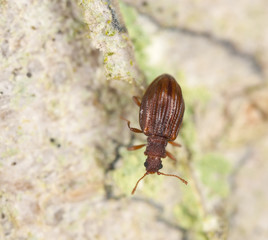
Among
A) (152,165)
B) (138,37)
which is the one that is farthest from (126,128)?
(138,37)

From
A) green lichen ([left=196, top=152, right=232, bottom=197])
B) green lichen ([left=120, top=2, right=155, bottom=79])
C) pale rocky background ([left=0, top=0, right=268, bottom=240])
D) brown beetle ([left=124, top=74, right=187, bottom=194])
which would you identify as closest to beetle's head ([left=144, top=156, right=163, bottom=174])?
brown beetle ([left=124, top=74, right=187, bottom=194])

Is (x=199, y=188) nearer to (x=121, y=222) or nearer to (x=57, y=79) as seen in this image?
(x=121, y=222)

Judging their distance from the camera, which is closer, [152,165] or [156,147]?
[152,165]

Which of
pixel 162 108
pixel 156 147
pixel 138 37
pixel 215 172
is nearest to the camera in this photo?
pixel 162 108

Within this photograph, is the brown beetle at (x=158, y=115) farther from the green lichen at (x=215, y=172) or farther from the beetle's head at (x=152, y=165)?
the green lichen at (x=215, y=172)

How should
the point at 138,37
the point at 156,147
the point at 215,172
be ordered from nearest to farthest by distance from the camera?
the point at 156,147 < the point at 138,37 < the point at 215,172

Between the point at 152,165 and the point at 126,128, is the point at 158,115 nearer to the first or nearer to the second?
the point at 126,128

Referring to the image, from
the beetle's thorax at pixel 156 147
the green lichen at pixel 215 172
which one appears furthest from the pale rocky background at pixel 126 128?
the beetle's thorax at pixel 156 147

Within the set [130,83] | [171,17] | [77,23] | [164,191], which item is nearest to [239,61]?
[171,17]
